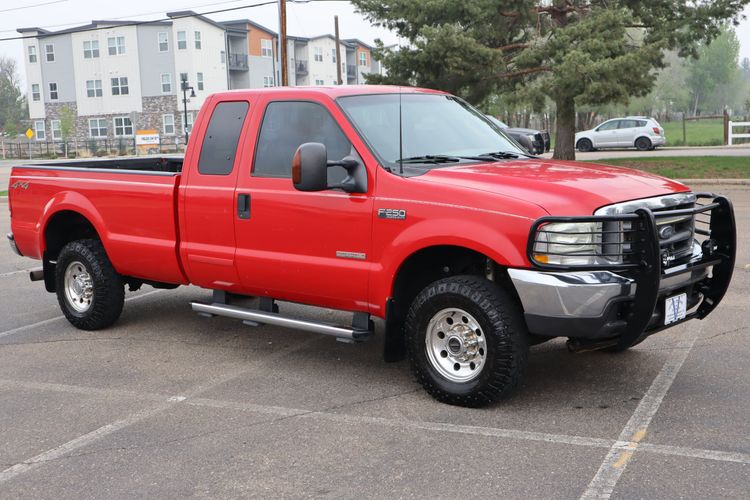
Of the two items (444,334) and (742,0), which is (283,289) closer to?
(444,334)

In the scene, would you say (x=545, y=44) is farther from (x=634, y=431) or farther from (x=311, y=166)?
(x=634, y=431)

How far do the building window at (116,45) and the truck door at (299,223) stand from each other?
213 feet

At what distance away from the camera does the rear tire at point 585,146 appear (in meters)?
39.0

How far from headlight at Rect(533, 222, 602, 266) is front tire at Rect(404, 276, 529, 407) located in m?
0.42

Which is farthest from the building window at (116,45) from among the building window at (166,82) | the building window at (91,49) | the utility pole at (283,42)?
the utility pole at (283,42)

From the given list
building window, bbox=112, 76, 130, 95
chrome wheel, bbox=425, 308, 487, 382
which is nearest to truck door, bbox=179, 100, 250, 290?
chrome wheel, bbox=425, 308, 487, 382

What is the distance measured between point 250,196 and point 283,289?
0.71 metres

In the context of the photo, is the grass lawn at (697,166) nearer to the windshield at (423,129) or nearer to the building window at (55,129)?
the windshield at (423,129)

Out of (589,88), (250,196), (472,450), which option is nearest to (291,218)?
(250,196)

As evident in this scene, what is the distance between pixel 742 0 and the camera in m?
24.5

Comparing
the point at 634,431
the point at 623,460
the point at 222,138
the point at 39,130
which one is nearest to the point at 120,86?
the point at 39,130

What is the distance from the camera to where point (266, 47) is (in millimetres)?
77125

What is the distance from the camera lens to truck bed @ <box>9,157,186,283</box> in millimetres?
6988

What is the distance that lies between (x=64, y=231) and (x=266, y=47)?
71.4m
